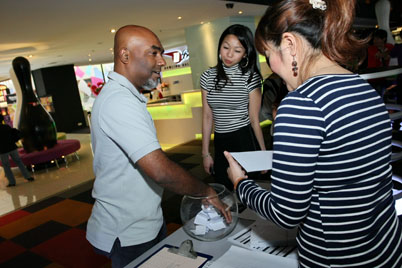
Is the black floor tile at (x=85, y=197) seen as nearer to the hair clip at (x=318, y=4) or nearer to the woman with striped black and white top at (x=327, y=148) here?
the woman with striped black and white top at (x=327, y=148)

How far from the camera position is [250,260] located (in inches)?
38.5

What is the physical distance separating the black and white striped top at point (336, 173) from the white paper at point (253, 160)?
0.73ft

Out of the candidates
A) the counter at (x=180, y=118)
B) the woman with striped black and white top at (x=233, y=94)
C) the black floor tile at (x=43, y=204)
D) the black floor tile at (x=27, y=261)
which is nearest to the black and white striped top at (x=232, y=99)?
the woman with striped black and white top at (x=233, y=94)

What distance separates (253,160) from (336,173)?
0.41 metres

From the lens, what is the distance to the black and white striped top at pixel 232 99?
216 centimetres

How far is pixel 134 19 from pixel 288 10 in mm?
7061

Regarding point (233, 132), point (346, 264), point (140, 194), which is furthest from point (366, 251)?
point (233, 132)

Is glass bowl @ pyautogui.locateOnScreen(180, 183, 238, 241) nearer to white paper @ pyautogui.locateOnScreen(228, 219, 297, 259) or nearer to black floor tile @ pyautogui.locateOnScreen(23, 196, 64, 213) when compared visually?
white paper @ pyautogui.locateOnScreen(228, 219, 297, 259)

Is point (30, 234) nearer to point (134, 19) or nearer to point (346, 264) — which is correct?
point (346, 264)

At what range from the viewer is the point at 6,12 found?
16.0ft

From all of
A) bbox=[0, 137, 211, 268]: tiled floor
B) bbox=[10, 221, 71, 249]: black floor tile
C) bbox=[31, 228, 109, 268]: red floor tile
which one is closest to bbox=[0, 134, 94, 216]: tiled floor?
bbox=[0, 137, 211, 268]: tiled floor

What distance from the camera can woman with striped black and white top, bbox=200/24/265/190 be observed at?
2145mm

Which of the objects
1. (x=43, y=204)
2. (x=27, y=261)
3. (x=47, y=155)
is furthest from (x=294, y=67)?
(x=47, y=155)

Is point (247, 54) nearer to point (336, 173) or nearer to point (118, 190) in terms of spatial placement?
point (118, 190)
